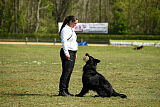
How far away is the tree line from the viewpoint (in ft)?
211

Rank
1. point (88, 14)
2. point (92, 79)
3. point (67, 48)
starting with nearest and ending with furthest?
point (92, 79) → point (67, 48) → point (88, 14)

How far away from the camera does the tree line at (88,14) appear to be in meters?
64.2

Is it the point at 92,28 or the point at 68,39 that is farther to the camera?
the point at 92,28

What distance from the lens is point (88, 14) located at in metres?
81.9

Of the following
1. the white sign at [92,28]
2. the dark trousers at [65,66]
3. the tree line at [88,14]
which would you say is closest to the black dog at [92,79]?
the dark trousers at [65,66]

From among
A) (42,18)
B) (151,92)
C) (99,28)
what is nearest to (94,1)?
(42,18)

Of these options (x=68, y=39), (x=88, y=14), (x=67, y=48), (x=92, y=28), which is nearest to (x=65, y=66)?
(x=67, y=48)

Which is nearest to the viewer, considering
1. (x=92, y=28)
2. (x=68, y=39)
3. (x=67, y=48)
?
(x=67, y=48)

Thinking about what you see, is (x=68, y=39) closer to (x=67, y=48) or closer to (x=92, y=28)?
(x=67, y=48)

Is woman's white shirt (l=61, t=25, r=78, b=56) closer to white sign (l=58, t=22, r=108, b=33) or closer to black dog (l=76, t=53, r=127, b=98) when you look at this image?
black dog (l=76, t=53, r=127, b=98)

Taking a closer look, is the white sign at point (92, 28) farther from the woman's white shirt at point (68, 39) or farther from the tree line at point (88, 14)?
the woman's white shirt at point (68, 39)

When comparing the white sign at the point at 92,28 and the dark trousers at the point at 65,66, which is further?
the white sign at the point at 92,28

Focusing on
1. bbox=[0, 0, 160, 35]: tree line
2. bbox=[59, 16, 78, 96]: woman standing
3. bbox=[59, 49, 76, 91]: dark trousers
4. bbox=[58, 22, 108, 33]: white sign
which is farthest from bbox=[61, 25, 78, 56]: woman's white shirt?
bbox=[0, 0, 160, 35]: tree line

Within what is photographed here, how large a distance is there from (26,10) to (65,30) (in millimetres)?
71609
